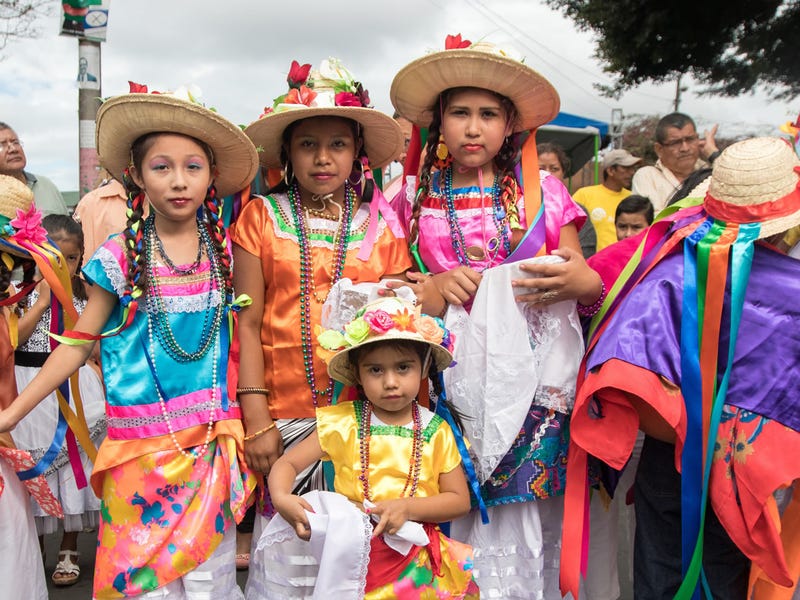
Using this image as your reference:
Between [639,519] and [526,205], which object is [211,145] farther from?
[639,519]

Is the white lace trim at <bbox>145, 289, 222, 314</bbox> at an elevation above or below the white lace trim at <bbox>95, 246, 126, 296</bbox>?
below

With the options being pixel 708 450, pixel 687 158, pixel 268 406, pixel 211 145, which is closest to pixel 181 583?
pixel 268 406

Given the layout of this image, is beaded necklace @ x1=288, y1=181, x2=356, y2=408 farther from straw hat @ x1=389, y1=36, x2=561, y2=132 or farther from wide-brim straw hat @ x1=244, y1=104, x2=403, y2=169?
straw hat @ x1=389, y1=36, x2=561, y2=132

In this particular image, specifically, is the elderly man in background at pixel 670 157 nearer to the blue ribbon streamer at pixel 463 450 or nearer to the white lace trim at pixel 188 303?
the blue ribbon streamer at pixel 463 450

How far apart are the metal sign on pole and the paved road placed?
3.26m

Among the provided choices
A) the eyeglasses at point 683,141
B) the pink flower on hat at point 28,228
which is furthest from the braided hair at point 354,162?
the eyeglasses at point 683,141

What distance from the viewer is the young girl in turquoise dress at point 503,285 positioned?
2.59 meters

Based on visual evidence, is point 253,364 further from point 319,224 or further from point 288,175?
point 288,175

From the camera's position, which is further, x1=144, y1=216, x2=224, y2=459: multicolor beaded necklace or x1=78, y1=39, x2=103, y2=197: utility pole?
x1=78, y1=39, x2=103, y2=197: utility pole

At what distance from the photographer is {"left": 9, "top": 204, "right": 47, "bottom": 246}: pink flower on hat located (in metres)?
2.77

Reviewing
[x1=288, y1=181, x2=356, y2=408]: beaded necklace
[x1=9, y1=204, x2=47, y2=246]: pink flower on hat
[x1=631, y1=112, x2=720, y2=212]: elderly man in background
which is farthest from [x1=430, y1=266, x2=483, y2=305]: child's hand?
[x1=631, y1=112, x2=720, y2=212]: elderly man in background

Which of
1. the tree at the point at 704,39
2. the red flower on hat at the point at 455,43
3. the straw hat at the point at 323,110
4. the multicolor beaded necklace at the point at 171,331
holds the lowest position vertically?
the multicolor beaded necklace at the point at 171,331

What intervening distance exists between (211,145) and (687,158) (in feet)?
13.7

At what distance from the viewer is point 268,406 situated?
2689 mm
